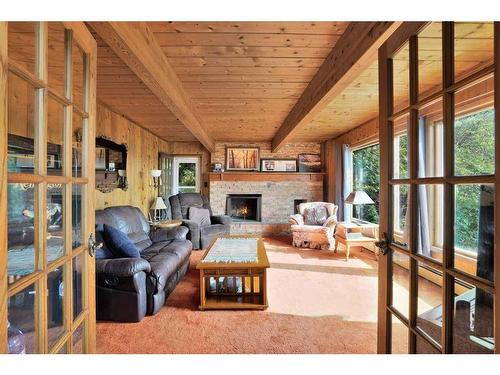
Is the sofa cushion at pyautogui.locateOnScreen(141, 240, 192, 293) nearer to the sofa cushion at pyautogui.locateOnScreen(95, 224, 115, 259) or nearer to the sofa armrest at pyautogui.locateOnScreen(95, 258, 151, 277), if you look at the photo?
the sofa armrest at pyautogui.locateOnScreen(95, 258, 151, 277)

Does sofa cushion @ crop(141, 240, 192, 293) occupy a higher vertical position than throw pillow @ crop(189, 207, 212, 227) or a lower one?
lower

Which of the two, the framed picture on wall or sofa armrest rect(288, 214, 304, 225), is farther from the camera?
the framed picture on wall

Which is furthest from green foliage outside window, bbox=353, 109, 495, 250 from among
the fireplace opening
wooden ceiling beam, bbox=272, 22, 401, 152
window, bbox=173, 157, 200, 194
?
window, bbox=173, 157, 200, 194

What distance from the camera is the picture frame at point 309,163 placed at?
6.27m

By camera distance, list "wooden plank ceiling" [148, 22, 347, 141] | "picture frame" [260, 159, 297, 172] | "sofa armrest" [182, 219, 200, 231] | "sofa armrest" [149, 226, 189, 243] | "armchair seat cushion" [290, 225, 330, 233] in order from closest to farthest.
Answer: "wooden plank ceiling" [148, 22, 347, 141] < "sofa armrest" [149, 226, 189, 243] < "sofa armrest" [182, 219, 200, 231] < "armchair seat cushion" [290, 225, 330, 233] < "picture frame" [260, 159, 297, 172]

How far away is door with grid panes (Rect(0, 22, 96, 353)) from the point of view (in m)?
0.72

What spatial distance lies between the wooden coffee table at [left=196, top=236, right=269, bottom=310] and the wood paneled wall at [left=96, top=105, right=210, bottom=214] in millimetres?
2001

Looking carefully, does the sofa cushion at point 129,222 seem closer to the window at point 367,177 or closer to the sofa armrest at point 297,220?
the sofa armrest at point 297,220

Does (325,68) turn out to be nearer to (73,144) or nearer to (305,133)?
(73,144)

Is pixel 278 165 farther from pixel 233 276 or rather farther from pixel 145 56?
pixel 145 56

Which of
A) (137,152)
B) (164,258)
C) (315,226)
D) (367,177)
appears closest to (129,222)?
(164,258)

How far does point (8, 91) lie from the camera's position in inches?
27.6

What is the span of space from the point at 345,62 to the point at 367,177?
362cm
